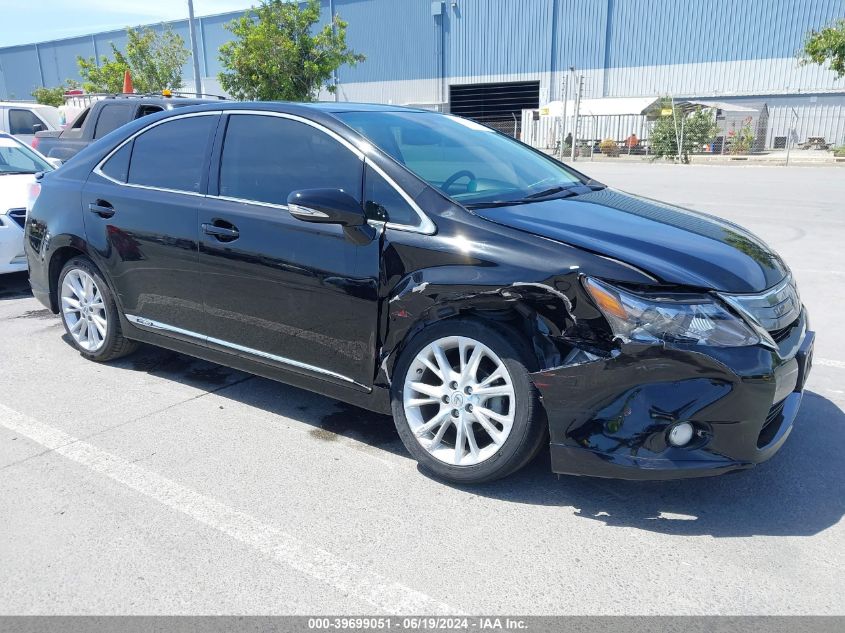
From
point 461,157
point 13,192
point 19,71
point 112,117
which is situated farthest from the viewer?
point 19,71

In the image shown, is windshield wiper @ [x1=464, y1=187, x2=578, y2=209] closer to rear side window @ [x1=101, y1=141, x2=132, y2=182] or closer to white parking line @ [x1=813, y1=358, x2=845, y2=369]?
white parking line @ [x1=813, y1=358, x2=845, y2=369]

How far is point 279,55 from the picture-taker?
74.6 ft

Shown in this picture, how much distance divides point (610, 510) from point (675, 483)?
1.39ft

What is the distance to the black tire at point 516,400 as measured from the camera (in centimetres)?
294

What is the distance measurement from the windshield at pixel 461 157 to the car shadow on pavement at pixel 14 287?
204 inches

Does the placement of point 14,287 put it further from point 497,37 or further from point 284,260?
point 497,37

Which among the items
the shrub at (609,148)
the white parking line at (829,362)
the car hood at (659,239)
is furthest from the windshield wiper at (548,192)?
the shrub at (609,148)

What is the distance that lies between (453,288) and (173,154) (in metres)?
2.23

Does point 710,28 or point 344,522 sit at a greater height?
point 710,28

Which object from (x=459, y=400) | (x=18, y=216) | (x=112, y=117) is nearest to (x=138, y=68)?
(x=112, y=117)

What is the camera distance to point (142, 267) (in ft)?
14.3

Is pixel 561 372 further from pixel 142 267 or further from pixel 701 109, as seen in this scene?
pixel 701 109

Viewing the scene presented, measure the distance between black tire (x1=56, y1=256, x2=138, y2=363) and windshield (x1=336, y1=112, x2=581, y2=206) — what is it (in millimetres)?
2151

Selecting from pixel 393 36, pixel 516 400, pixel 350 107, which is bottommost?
pixel 516 400
